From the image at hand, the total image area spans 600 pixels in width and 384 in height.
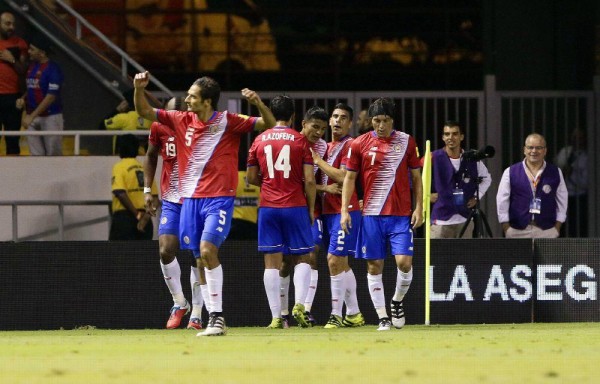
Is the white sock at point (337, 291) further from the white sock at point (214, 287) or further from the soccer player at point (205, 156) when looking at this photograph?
the white sock at point (214, 287)

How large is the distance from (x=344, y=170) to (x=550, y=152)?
768cm

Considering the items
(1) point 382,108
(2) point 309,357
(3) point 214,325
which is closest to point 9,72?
Result: (1) point 382,108

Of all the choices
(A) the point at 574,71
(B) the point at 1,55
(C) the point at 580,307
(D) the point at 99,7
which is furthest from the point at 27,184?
(A) the point at 574,71

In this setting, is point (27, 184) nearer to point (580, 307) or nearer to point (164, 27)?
point (164, 27)

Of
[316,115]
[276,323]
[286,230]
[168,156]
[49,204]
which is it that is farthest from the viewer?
[49,204]

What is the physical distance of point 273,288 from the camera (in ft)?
50.1

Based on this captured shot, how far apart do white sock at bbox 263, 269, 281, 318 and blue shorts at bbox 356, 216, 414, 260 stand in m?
0.90

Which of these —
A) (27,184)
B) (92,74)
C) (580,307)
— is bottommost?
(580,307)

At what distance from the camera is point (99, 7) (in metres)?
24.6

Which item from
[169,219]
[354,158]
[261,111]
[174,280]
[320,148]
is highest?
[261,111]

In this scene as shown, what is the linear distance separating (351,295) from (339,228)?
0.70 meters

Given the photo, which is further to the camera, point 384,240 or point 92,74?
point 92,74

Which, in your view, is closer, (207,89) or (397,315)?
(207,89)

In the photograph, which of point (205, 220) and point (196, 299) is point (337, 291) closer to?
point (196, 299)
